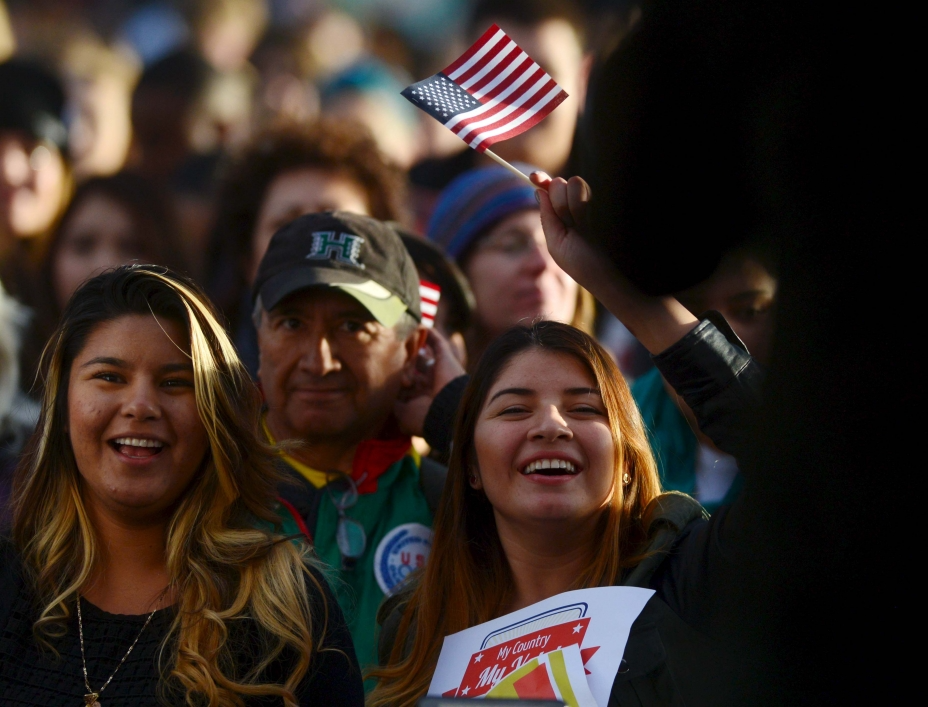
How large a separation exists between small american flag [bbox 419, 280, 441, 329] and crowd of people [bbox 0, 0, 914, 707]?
10 millimetres

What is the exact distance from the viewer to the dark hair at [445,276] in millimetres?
3717

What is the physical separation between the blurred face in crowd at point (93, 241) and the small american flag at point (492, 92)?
7.41 feet

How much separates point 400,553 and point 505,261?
1.39 metres

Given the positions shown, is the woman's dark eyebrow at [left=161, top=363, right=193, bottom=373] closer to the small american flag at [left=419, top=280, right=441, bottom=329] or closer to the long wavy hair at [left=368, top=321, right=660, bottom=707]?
the long wavy hair at [left=368, top=321, right=660, bottom=707]

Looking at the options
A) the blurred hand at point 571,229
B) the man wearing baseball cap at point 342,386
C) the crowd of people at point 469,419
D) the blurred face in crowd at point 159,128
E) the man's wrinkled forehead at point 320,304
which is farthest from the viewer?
the blurred face in crowd at point 159,128

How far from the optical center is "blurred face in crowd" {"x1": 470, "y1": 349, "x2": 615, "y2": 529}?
2428 millimetres

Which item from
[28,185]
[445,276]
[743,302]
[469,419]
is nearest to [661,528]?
[469,419]

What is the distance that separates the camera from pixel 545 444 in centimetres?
245

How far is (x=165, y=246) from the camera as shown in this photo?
468 cm

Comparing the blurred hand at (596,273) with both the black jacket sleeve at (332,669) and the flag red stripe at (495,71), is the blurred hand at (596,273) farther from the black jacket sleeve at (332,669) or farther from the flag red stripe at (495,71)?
the black jacket sleeve at (332,669)

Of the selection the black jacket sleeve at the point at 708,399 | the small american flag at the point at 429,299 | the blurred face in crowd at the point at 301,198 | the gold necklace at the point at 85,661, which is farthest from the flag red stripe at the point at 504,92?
the blurred face in crowd at the point at 301,198

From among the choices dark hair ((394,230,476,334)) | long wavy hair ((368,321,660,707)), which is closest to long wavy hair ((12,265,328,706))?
long wavy hair ((368,321,660,707))

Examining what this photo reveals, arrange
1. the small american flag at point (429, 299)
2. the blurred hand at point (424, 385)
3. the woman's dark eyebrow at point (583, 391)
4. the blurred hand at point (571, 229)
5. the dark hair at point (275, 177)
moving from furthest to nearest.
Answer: the dark hair at point (275, 177)
the small american flag at point (429, 299)
the blurred hand at point (424, 385)
the woman's dark eyebrow at point (583, 391)
the blurred hand at point (571, 229)

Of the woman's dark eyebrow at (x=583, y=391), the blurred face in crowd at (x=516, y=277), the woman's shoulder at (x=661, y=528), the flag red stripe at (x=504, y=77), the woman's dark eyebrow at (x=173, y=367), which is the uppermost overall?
the blurred face in crowd at (x=516, y=277)
